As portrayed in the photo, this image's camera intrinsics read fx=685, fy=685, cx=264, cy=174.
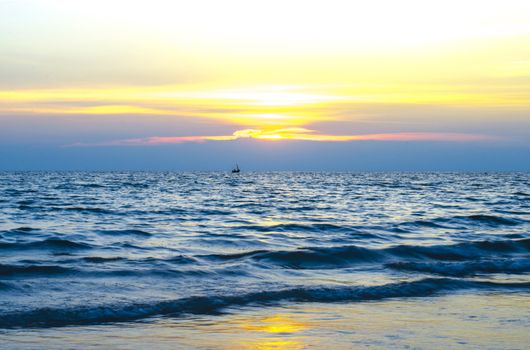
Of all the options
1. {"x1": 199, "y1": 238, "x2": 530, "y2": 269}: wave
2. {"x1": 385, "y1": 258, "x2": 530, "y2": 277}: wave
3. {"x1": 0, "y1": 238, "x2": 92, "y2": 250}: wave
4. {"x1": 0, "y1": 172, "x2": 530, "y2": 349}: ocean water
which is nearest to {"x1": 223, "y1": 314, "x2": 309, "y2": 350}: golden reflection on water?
{"x1": 0, "y1": 172, "x2": 530, "y2": 349}: ocean water

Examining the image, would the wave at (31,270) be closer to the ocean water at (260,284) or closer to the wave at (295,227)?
the ocean water at (260,284)

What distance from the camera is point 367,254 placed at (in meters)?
18.9

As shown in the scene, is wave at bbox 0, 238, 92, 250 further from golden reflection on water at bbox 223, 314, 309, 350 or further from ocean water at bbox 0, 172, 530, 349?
golden reflection on water at bbox 223, 314, 309, 350

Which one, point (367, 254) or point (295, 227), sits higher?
point (367, 254)

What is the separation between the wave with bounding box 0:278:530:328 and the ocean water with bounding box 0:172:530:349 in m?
0.03

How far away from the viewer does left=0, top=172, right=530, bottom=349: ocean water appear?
9422 mm

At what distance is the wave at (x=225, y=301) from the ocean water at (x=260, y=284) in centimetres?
3

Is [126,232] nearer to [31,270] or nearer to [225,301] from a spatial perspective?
[31,270]

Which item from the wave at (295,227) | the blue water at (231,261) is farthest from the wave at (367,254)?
the wave at (295,227)

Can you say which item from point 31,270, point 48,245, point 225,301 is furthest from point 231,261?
point 48,245

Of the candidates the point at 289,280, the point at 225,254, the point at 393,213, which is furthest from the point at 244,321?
the point at 393,213

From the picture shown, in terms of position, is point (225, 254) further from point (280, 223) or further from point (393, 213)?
point (393, 213)

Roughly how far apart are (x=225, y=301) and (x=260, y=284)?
193 cm

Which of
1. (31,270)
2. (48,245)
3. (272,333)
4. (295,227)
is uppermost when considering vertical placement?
(272,333)
